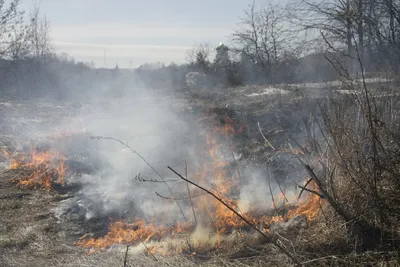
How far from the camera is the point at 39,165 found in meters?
8.42

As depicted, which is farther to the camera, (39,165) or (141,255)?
(39,165)

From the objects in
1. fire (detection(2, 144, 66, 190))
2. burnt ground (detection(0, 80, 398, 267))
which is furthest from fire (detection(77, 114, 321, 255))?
fire (detection(2, 144, 66, 190))

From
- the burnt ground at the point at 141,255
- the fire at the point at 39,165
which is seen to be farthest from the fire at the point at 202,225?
the fire at the point at 39,165

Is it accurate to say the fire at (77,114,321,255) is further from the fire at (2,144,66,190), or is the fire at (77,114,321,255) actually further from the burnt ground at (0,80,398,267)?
the fire at (2,144,66,190)

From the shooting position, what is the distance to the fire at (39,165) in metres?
7.85

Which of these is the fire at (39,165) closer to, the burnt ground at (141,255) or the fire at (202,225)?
the burnt ground at (141,255)

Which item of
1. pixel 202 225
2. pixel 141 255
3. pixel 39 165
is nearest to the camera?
pixel 141 255

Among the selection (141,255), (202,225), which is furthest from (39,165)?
(202,225)

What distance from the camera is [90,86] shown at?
2050 cm

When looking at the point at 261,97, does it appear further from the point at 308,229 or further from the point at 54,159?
the point at 308,229

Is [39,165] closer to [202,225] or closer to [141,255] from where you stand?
[141,255]

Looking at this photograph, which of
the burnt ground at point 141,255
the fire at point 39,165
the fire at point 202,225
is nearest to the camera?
the burnt ground at point 141,255

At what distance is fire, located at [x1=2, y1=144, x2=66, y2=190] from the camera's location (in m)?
7.85

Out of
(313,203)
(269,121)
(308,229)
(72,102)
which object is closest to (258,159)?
(269,121)
